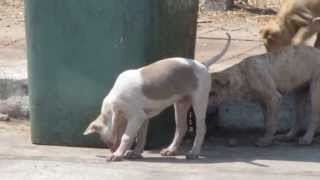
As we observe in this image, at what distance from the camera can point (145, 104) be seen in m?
6.41

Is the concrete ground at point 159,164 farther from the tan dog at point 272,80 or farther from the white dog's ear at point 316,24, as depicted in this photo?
the white dog's ear at point 316,24

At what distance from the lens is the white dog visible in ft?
20.9

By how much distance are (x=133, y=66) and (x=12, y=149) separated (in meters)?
1.09

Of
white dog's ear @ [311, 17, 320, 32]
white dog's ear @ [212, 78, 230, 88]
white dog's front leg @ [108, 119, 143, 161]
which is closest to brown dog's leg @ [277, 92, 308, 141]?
white dog's ear @ [212, 78, 230, 88]

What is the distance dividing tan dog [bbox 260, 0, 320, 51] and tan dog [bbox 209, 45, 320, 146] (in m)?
1.37

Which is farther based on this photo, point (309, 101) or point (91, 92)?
point (309, 101)

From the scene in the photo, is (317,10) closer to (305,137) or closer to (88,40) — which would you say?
(305,137)

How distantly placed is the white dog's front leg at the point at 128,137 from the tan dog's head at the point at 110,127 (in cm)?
9

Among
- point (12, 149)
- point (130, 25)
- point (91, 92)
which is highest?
point (130, 25)

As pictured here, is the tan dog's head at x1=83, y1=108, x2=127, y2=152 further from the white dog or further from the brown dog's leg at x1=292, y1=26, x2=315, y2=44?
the brown dog's leg at x1=292, y1=26, x2=315, y2=44

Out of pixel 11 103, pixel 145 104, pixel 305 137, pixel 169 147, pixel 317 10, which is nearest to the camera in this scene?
pixel 145 104

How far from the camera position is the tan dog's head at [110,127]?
21.2ft

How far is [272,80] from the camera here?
717 cm

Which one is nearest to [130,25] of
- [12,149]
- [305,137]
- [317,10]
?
[12,149]
